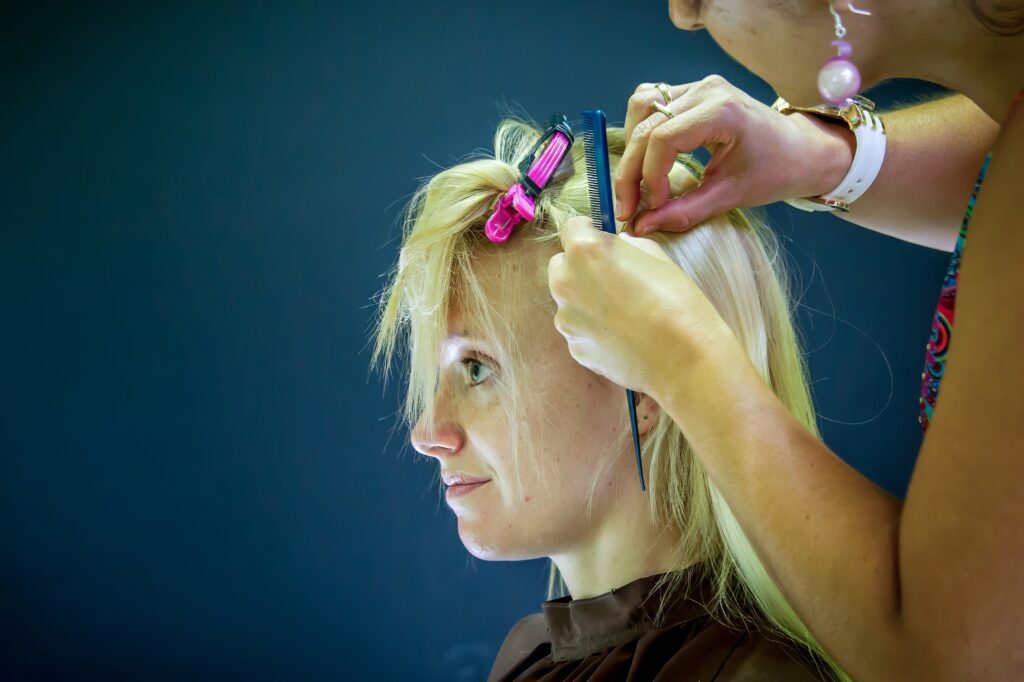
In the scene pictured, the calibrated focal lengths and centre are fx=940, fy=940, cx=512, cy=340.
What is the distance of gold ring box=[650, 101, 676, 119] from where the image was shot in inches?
41.9

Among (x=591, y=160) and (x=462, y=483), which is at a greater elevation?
(x=591, y=160)

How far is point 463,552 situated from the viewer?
231cm

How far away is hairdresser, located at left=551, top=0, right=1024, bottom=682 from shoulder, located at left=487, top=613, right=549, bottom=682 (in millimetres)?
715

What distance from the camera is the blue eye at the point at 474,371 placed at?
1.31m

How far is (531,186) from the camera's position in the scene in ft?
4.18

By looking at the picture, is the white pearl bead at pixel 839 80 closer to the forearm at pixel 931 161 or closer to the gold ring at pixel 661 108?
the gold ring at pixel 661 108

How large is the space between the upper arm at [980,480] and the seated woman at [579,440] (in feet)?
1.77

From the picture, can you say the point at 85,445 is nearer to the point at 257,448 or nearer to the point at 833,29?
the point at 257,448

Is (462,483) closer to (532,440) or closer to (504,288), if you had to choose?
(532,440)

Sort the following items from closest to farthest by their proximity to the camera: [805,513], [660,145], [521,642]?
[805,513], [660,145], [521,642]

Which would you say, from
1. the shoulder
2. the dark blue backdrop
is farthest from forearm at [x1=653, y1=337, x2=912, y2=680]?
the dark blue backdrop

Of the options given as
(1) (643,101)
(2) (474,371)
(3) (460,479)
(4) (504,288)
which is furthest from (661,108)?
(3) (460,479)

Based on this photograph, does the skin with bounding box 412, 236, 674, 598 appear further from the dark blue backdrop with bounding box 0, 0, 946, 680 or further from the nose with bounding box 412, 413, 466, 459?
the dark blue backdrop with bounding box 0, 0, 946, 680

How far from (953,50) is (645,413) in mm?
622
